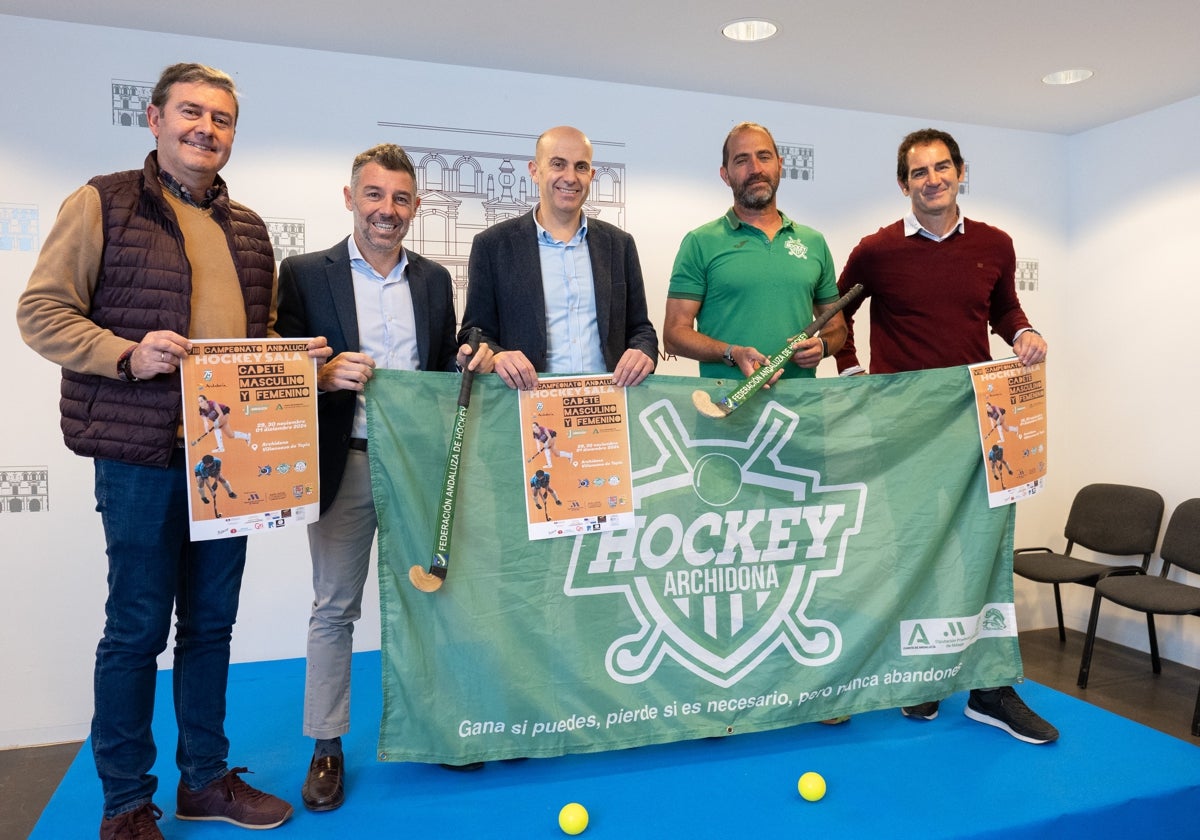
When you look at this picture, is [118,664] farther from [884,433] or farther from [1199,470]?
[1199,470]

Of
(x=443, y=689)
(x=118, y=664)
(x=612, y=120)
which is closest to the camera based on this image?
(x=118, y=664)

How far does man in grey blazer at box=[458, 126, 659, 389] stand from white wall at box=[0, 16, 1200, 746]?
64.6 inches

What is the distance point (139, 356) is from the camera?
1.73 m

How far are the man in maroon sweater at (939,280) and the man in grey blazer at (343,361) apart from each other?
4.51 feet

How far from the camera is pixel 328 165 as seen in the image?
362cm

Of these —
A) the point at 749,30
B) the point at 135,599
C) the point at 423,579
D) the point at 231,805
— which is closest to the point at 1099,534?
the point at 749,30

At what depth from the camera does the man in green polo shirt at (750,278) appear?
2.56m

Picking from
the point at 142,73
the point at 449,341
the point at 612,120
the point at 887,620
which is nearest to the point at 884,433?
the point at 887,620

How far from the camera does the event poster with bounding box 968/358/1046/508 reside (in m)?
2.53

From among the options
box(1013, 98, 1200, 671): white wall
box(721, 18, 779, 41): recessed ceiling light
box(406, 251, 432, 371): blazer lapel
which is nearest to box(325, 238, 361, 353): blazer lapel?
box(406, 251, 432, 371): blazer lapel

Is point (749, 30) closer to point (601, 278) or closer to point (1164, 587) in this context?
point (601, 278)

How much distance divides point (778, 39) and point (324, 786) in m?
3.24

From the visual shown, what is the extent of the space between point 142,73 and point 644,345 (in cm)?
256

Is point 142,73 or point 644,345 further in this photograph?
point 142,73
